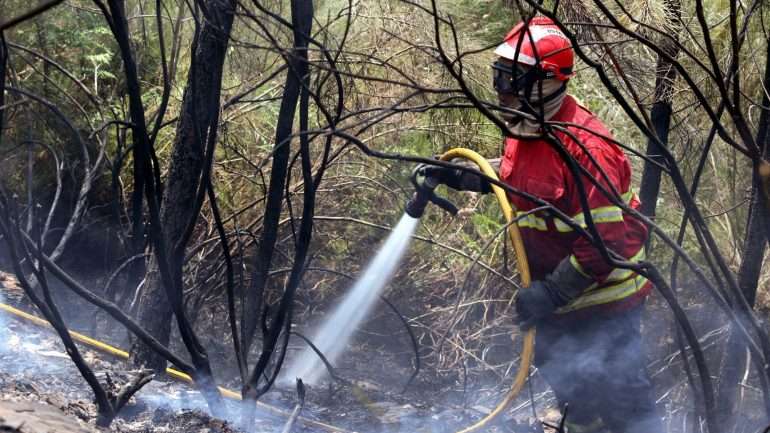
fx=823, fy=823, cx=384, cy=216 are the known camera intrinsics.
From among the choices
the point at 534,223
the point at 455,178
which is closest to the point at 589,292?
the point at 534,223

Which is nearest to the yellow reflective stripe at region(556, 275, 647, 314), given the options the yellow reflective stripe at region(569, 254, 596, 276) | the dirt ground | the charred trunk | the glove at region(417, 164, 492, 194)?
the yellow reflective stripe at region(569, 254, 596, 276)

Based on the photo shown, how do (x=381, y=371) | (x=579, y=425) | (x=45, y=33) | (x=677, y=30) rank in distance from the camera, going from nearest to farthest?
1. (x=579, y=425)
2. (x=677, y=30)
3. (x=381, y=371)
4. (x=45, y=33)

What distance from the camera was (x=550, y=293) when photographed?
3.39 m

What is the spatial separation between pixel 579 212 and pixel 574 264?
0.21 meters

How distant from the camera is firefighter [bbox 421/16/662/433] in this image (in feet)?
10.5

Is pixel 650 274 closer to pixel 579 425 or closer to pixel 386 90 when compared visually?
pixel 579 425

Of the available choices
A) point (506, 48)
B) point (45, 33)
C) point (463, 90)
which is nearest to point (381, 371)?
point (506, 48)

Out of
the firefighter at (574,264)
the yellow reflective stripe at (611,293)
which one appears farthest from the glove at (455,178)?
the yellow reflective stripe at (611,293)

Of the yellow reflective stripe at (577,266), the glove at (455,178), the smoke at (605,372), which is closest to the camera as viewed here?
the yellow reflective stripe at (577,266)

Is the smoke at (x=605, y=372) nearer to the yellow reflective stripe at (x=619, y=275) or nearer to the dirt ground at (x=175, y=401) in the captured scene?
the yellow reflective stripe at (x=619, y=275)

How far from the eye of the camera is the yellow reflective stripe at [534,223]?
345 cm

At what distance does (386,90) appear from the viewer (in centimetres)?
564

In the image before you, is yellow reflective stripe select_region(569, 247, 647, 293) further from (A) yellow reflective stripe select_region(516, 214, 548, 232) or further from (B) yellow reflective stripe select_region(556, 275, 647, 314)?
(A) yellow reflective stripe select_region(516, 214, 548, 232)

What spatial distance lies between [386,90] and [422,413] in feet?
7.29
